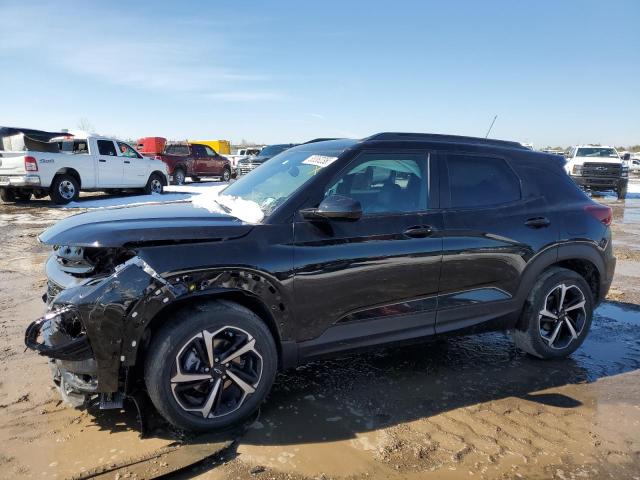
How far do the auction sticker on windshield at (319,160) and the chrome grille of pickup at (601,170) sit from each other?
2022 cm

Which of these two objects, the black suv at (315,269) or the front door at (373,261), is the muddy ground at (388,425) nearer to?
the black suv at (315,269)

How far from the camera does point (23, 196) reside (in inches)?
598

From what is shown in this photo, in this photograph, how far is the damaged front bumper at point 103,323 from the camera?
8.94ft

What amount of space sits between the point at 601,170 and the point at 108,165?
1867 centimetres

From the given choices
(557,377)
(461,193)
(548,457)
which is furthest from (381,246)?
(557,377)

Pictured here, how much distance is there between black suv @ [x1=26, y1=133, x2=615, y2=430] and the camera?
2838mm

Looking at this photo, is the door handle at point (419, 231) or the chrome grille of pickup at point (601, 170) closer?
the door handle at point (419, 231)

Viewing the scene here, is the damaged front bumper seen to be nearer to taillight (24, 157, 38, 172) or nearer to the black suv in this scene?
the black suv

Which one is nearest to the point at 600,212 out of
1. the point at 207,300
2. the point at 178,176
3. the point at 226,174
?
the point at 207,300

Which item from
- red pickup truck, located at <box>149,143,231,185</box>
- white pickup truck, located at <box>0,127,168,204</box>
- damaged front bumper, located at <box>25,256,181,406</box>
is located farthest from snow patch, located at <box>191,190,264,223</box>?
red pickup truck, located at <box>149,143,231,185</box>

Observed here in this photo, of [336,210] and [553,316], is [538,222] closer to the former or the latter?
[553,316]

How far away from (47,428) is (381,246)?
241cm

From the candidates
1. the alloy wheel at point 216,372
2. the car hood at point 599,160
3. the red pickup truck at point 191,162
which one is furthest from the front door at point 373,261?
the red pickup truck at point 191,162

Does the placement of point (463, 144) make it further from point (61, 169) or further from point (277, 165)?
point (61, 169)
